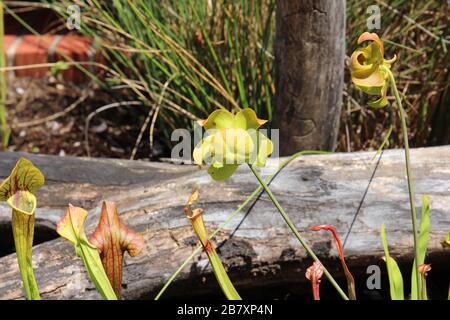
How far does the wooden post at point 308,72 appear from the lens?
Answer: 1.71 metres

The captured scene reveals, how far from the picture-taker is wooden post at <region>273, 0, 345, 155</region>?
1.71 meters

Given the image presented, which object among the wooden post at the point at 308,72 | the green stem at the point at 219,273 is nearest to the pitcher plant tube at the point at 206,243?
the green stem at the point at 219,273

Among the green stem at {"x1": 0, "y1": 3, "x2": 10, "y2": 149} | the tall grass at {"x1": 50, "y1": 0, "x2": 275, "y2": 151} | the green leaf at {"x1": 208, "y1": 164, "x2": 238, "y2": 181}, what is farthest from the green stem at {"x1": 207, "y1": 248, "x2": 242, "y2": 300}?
the green stem at {"x1": 0, "y1": 3, "x2": 10, "y2": 149}

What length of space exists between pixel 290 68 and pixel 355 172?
0.37m

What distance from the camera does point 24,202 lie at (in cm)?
79

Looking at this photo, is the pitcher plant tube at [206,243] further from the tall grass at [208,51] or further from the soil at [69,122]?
the soil at [69,122]

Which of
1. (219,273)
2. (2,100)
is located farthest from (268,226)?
(2,100)

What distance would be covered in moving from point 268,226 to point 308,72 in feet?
1.63

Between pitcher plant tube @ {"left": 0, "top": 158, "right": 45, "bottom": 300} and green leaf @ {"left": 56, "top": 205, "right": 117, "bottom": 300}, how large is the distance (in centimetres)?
4

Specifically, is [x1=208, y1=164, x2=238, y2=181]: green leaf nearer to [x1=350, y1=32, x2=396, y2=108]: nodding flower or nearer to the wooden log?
[x1=350, y1=32, x2=396, y2=108]: nodding flower

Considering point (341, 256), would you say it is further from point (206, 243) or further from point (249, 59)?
point (249, 59)

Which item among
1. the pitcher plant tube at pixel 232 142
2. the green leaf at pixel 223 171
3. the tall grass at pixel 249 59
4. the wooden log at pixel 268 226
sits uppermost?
the tall grass at pixel 249 59

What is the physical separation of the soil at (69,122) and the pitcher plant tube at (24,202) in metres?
1.76
